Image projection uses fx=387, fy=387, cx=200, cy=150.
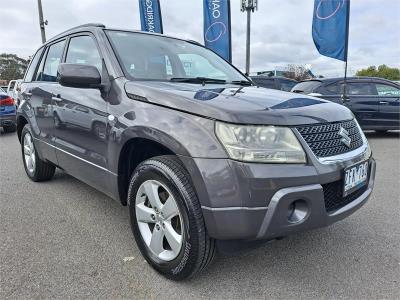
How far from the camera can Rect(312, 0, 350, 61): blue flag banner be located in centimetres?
1108

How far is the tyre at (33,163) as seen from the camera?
4.79 m

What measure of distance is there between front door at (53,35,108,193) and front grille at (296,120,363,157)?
1512 millimetres

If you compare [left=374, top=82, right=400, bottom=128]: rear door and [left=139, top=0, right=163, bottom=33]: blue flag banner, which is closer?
[left=374, top=82, right=400, bottom=128]: rear door

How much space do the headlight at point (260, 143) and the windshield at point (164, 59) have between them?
117 cm

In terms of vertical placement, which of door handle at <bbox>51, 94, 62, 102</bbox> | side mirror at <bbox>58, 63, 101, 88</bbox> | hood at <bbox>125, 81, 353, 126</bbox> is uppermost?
side mirror at <bbox>58, 63, 101, 88</bbox>

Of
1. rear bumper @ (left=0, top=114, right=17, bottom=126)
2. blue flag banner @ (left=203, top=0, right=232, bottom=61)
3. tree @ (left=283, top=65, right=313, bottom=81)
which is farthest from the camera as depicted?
tree @ (left=283, top=65, right=313, bottom=81)

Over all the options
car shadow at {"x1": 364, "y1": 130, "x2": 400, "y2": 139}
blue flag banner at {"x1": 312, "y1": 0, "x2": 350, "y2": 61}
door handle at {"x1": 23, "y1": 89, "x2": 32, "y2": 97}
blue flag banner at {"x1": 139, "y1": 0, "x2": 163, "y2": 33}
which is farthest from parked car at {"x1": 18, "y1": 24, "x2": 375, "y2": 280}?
blue flag banner at {"x1": 139, "y1": 0, "x2": 163, "y2": 33}

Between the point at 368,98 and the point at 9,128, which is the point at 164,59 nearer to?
the point at 368,98

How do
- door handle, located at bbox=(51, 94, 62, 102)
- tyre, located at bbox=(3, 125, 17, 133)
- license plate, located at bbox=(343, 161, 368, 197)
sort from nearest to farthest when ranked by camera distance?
license plate, located at bbox=(343, 161, 368, 197) → door handle, located at bbox=(51, 94, 62, 102) → tyre, located at bbox=(3, 125, 17, 133)

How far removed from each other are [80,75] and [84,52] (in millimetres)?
849

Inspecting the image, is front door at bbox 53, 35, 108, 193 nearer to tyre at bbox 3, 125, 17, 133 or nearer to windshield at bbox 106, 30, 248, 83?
windshield at bbox 106, 30, 248, 83

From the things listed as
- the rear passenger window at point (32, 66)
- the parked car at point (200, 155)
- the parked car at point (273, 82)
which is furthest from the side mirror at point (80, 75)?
the parked car at point (273, 82)

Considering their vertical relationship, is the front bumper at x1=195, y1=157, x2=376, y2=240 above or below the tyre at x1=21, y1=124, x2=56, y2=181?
above

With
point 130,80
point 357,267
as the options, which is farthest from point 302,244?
point 130,80
